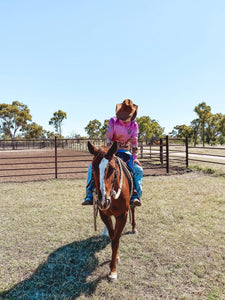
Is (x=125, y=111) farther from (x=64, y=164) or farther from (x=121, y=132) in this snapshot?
(x=64, y=164)

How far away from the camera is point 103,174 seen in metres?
2.03

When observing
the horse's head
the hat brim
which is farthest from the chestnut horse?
the hat brim

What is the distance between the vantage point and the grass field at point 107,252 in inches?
93.7

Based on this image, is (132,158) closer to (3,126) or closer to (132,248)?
(132,248)

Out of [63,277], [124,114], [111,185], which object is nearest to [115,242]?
[63,277]

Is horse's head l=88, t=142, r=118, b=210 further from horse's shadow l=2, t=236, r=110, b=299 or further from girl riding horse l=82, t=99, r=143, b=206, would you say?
horse's shadow l=2, t=236, r=110, b=299

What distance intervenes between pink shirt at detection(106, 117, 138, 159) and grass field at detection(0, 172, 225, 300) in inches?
64.6

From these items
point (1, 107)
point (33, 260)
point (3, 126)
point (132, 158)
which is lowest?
point (33, 260)

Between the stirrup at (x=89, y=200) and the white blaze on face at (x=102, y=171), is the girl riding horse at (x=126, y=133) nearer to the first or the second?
the stirrup at (x=89, y=200)

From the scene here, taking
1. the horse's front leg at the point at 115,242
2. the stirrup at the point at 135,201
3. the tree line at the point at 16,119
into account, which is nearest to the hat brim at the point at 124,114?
the stirrup at the point at 135,201

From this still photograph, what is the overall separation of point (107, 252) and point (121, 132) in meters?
1.97

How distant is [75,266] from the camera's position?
2.83m

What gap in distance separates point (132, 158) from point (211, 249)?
1.97 metres

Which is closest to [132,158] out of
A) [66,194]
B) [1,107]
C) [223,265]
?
[223,265]
